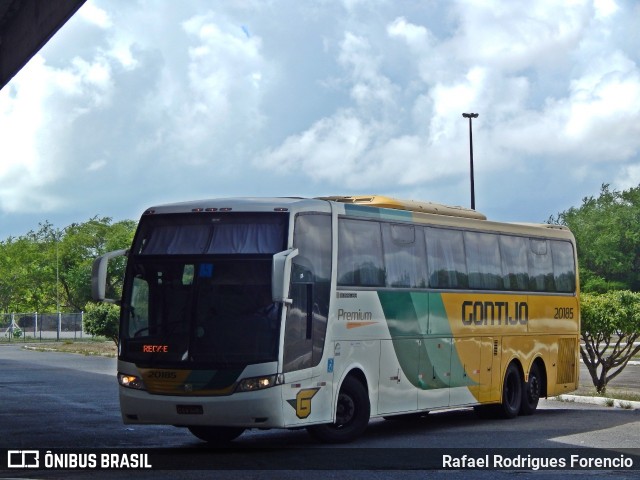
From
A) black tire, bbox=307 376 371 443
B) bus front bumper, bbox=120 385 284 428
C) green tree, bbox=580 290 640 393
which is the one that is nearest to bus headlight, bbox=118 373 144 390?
bus front bumper, bbox=120 385 284 428

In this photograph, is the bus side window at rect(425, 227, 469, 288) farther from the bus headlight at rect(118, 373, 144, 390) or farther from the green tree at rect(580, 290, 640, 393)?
the green tree at rect(580, 290, 640, 393)

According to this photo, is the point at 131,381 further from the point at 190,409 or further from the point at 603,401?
the point at 603,401

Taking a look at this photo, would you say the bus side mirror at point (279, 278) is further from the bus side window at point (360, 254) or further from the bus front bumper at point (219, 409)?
the bus side window at point (360, 254)

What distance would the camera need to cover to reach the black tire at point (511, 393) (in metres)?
21.1

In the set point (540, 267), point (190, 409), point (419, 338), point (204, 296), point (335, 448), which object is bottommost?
point (335, 448)

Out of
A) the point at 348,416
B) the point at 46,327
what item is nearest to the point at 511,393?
the point at 348,416

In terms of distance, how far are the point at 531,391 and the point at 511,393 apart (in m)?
0.73

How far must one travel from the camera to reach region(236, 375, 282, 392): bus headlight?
48.5ft

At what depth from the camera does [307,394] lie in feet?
50.4

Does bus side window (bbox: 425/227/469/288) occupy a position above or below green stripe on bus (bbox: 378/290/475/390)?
above

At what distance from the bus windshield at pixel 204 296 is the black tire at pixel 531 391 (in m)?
8.07

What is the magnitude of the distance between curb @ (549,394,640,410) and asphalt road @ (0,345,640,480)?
0.72 feet

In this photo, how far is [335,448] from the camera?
51.3 ft

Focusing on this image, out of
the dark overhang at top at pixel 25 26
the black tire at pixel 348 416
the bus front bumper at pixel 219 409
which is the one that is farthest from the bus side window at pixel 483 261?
the dark overhang at top at pixel 25 26
